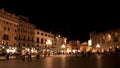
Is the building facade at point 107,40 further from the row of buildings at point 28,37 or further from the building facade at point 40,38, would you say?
the building facade at point 40,38

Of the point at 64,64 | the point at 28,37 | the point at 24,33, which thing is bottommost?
the point at 64,64

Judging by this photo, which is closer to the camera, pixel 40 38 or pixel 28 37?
pixel 28 37

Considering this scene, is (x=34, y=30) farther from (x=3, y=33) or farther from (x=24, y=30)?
(x=3, y=33)

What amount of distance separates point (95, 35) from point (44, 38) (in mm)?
29397

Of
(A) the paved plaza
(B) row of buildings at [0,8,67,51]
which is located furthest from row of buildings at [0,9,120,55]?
(A) the paved plaza

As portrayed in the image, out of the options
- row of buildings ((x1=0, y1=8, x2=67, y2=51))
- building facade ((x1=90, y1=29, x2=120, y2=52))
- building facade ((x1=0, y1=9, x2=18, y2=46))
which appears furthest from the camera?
building facade ((x1=90, y1=29, x2=120, y2=52))

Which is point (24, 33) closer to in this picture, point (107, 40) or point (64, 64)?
point (107, 40)

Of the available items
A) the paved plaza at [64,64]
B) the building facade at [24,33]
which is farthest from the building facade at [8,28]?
the paved plaza at [64,64]

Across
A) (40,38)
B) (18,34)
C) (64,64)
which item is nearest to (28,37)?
(18,34)

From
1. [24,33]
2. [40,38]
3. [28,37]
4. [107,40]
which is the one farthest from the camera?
[107,40]

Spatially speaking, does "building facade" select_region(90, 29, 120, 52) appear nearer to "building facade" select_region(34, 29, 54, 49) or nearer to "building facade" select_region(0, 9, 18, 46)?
"building facade" select_region(34, 29, 54, 49)

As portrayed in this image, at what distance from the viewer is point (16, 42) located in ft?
200

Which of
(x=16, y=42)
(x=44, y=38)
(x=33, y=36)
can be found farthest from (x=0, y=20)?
(x=44, y=38)

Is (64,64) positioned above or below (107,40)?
below
